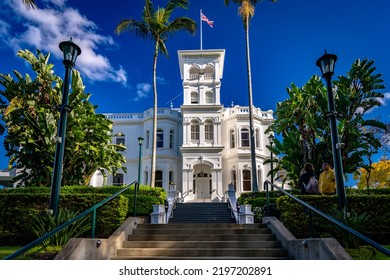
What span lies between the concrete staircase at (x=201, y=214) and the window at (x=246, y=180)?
7796 mm

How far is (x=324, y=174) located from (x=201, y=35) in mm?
23645

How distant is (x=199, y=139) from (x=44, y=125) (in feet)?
46.8

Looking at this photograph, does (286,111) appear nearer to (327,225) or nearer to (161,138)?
(327,225)

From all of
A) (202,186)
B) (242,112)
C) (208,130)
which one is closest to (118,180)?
(202,186)

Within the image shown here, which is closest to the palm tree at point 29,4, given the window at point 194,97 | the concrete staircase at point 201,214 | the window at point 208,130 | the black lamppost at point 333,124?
the black lamppost at point 333,124

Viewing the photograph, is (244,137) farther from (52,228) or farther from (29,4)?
(52,228)

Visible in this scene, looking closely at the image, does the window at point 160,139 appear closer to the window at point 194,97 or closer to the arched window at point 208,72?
the window at point 194,97

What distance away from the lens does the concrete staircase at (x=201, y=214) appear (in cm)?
1341

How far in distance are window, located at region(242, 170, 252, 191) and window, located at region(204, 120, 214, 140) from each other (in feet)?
13.1

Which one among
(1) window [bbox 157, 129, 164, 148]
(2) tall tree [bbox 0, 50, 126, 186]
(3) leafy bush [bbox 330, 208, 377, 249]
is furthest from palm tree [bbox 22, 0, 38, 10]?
(1) window [bbox 157, 129, 164, 148]

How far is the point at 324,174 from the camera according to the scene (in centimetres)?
880

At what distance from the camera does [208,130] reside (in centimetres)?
2666
